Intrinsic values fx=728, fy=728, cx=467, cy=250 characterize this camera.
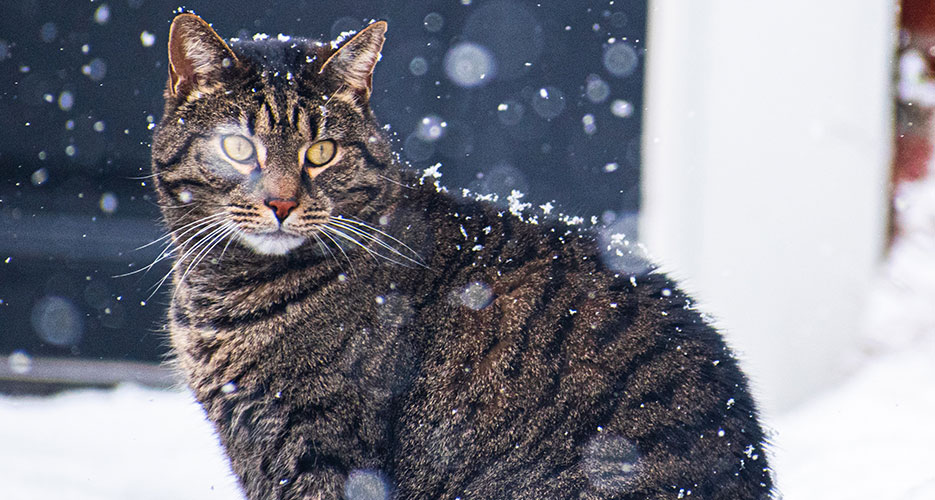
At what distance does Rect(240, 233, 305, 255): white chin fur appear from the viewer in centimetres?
145

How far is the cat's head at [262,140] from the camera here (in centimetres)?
142

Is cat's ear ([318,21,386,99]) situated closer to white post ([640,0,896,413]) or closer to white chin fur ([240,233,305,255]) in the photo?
white chin fur ([240,233,305,255])

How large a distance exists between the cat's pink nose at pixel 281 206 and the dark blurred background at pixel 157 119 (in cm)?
89

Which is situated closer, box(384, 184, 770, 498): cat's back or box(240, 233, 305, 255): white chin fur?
box(384, 184, 770, 498): cat's back

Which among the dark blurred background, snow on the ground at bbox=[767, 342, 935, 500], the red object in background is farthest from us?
the red object in background

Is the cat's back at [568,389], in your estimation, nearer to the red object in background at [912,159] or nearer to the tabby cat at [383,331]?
the tabby cat at [383,331]

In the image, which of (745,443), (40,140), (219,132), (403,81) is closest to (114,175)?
(40,140)

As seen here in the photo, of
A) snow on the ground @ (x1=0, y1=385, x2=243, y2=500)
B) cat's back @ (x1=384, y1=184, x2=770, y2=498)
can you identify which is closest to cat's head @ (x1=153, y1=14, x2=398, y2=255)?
cat's back @ (x1=384, y1=184, x2=770, y2=498)

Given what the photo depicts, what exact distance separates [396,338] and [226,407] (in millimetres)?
366

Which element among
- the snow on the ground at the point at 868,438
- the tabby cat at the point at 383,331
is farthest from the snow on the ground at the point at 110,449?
the snow on the ground at the point at 868,438

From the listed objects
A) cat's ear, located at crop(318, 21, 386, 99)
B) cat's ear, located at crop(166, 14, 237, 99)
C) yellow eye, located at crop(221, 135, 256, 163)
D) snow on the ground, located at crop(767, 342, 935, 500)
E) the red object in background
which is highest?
the red object in background

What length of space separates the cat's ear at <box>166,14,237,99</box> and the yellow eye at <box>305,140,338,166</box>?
23 centimetres

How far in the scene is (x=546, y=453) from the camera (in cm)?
135

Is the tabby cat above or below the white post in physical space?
below
